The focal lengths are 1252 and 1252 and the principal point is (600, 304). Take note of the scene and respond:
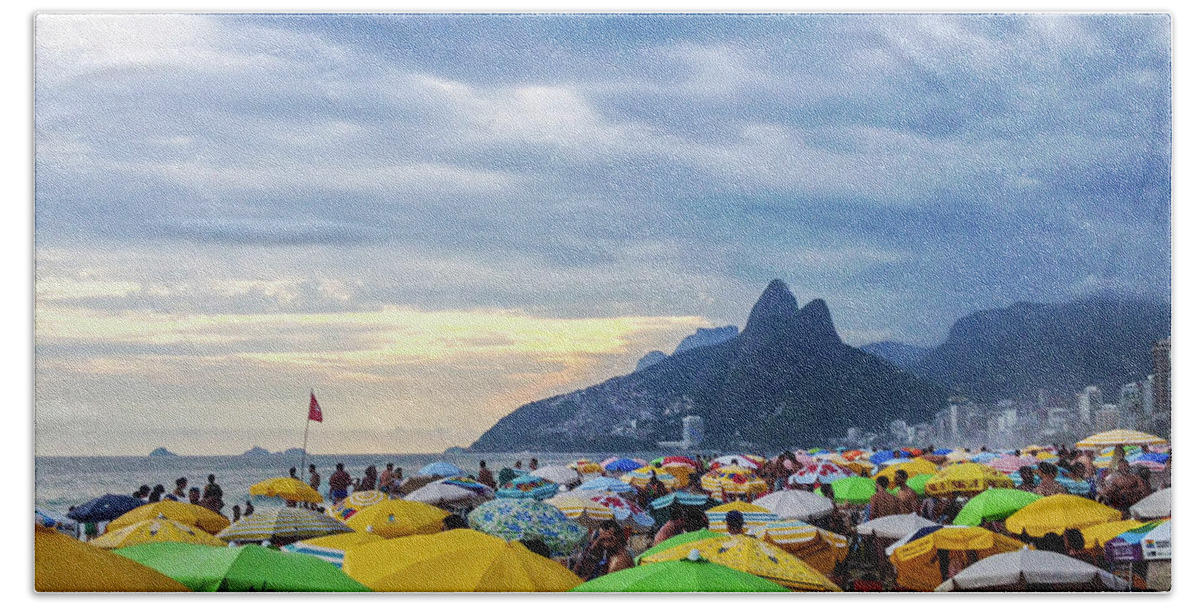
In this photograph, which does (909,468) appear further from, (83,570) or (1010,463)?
(83,570)

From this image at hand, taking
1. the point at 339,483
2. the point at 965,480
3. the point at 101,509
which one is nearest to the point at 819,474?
the point at 965,480

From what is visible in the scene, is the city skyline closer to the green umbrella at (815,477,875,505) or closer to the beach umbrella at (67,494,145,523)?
the beach umbrella at (67,494,145,523)

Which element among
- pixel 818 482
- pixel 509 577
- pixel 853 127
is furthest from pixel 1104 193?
pixel 509 577

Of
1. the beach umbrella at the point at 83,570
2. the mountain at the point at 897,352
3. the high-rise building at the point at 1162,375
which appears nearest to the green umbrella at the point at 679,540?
the mountain at the point at 897,352

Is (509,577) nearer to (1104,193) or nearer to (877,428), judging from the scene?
(877,428)

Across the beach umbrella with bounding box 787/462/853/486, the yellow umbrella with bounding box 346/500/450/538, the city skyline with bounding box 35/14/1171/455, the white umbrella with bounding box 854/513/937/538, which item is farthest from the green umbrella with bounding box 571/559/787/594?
the beach umbrella with bounding box 787/462/853/486

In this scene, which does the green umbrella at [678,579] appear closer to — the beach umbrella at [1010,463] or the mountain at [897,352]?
the mountain at [897,352]
